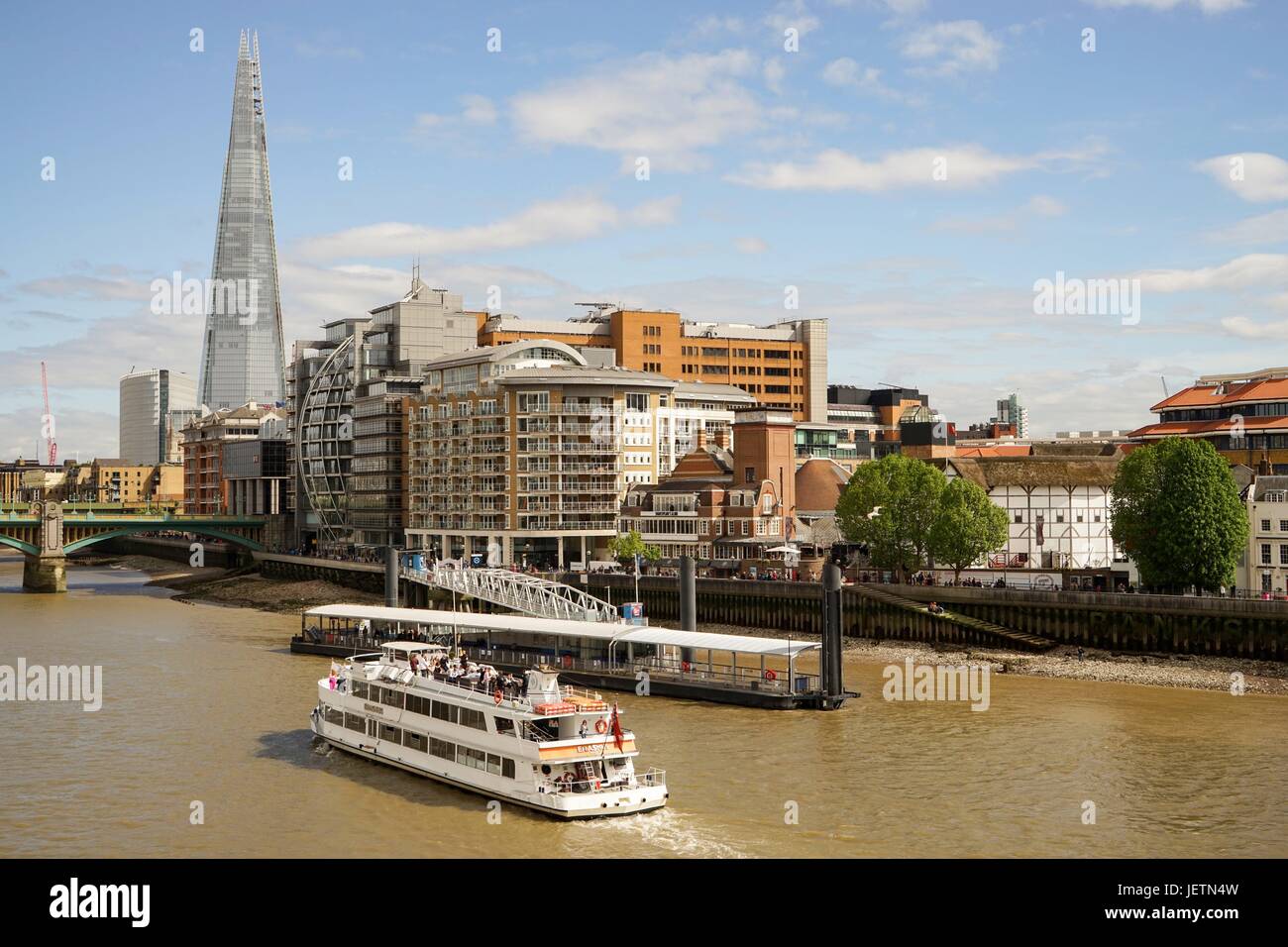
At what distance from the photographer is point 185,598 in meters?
140

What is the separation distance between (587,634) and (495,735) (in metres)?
25.1

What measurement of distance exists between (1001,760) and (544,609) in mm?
47408

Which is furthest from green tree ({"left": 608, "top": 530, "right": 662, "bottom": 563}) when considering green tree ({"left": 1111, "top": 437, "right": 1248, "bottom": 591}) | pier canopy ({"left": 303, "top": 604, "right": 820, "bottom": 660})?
green tree ({"left": 1111, "top": 437, "right": 1248, "bottom": 591})

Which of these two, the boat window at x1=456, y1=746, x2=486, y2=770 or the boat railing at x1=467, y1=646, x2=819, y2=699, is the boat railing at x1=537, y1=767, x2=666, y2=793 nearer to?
the boat window at x1=456, y1=746, x2=486, y2=770

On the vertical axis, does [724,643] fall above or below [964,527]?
below

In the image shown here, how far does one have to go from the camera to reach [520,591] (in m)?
Result: 98.0

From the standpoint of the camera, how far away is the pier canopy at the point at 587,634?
204 ft

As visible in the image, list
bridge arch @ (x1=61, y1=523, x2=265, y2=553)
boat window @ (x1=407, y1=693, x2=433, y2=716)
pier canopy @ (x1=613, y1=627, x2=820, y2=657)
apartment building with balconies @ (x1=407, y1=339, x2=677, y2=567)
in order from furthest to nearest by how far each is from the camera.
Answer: bridge arch @ (x1=61, y1=523, x2=265, y2=553) < apartment building with balconies @ (x1=407, y1=339, x2=677, y2=567) < pier canopy @ (x1=613, y1=627, x2=820, y2=657) < boat window @ (x1=407, y1=693, x2=433, y2=716)

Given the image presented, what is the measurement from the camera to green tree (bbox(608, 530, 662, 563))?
394ft

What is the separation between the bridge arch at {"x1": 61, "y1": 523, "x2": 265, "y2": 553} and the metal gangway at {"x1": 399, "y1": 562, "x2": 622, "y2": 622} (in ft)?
→ 185

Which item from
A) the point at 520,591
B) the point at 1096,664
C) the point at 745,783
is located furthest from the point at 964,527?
the point at 745,783

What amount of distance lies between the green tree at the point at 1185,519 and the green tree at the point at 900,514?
16.3 meters

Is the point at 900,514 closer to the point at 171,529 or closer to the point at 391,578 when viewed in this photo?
the point at 391,578
